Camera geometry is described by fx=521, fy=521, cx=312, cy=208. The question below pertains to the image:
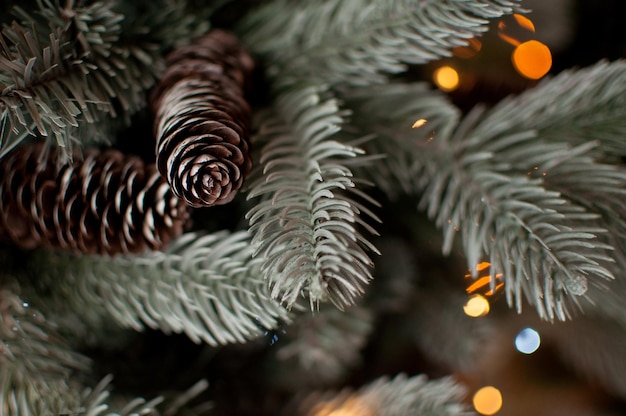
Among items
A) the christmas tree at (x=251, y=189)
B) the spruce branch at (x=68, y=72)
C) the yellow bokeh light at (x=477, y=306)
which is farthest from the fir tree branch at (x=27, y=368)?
the yellow bokeh light at (x=477, y=306)

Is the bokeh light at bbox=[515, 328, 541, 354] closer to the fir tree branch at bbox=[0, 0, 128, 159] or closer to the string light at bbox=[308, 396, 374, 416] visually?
the string light at bbox=[308, 396, 374, 416]

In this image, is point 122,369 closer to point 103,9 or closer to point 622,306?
point 103,9

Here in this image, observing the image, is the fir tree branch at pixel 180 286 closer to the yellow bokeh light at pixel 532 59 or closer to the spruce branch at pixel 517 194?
the spruce branch at pixel 517 194

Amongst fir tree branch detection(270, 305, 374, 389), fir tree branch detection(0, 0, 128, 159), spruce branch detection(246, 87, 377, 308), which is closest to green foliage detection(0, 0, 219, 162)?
fir tree branch detection(0, 0, 128, 159)

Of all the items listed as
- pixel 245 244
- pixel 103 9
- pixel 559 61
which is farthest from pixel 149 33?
pixel 559 61

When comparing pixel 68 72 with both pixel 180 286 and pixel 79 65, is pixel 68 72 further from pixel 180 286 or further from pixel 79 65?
pixel 180 286

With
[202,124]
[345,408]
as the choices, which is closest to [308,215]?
[202,124]
